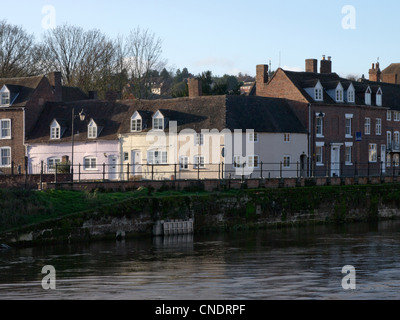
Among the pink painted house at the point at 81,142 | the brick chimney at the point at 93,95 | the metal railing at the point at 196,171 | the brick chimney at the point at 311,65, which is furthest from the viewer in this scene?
the brick chimney at the point at 311,65

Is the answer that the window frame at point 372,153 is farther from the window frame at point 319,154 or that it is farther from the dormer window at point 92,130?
the dormer window at point 92,130

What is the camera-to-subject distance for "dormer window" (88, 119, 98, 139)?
179ft

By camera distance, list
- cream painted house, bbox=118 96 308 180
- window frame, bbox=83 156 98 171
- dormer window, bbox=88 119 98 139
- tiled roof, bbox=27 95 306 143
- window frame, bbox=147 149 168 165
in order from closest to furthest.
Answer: cream painted house, bbox=118 96 308 180 < tiled roof, bbox=27 95 306 143 < window frame, bbox=147 149 168 165 < window frame, bbox=83 156 98 171 < dormer window, bbox=88 119 98 139

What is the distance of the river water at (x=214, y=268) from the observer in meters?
20.8

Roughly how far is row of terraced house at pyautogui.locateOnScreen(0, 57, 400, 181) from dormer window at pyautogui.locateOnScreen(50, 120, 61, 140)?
0.28ft

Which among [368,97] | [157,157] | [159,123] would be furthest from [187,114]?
[368,97]

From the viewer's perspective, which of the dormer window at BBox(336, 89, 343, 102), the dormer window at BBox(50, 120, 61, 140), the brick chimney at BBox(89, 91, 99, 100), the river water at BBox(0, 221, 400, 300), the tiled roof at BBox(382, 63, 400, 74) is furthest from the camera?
the tiled roof at BBox(382, 63, 400, 74)

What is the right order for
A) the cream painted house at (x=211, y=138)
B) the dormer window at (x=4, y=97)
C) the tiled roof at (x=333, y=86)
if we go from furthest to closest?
the tiled roof at (x=333, y=86) < the dormer window at (x=4, y=97) < the cream painted house at (x=211, y=138)

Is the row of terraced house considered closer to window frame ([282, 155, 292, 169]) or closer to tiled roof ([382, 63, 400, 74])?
window frame ([282, 155, 292, 169])

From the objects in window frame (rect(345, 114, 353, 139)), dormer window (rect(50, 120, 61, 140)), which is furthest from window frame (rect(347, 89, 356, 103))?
dormer window (rect(50, 120, 61, 140))

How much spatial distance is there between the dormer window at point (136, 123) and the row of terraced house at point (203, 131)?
0.07 meters

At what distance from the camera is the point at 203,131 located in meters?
50.7

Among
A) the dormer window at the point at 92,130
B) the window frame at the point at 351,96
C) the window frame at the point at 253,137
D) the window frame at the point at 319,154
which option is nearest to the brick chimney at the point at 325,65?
the window frame at the point at 351,96
